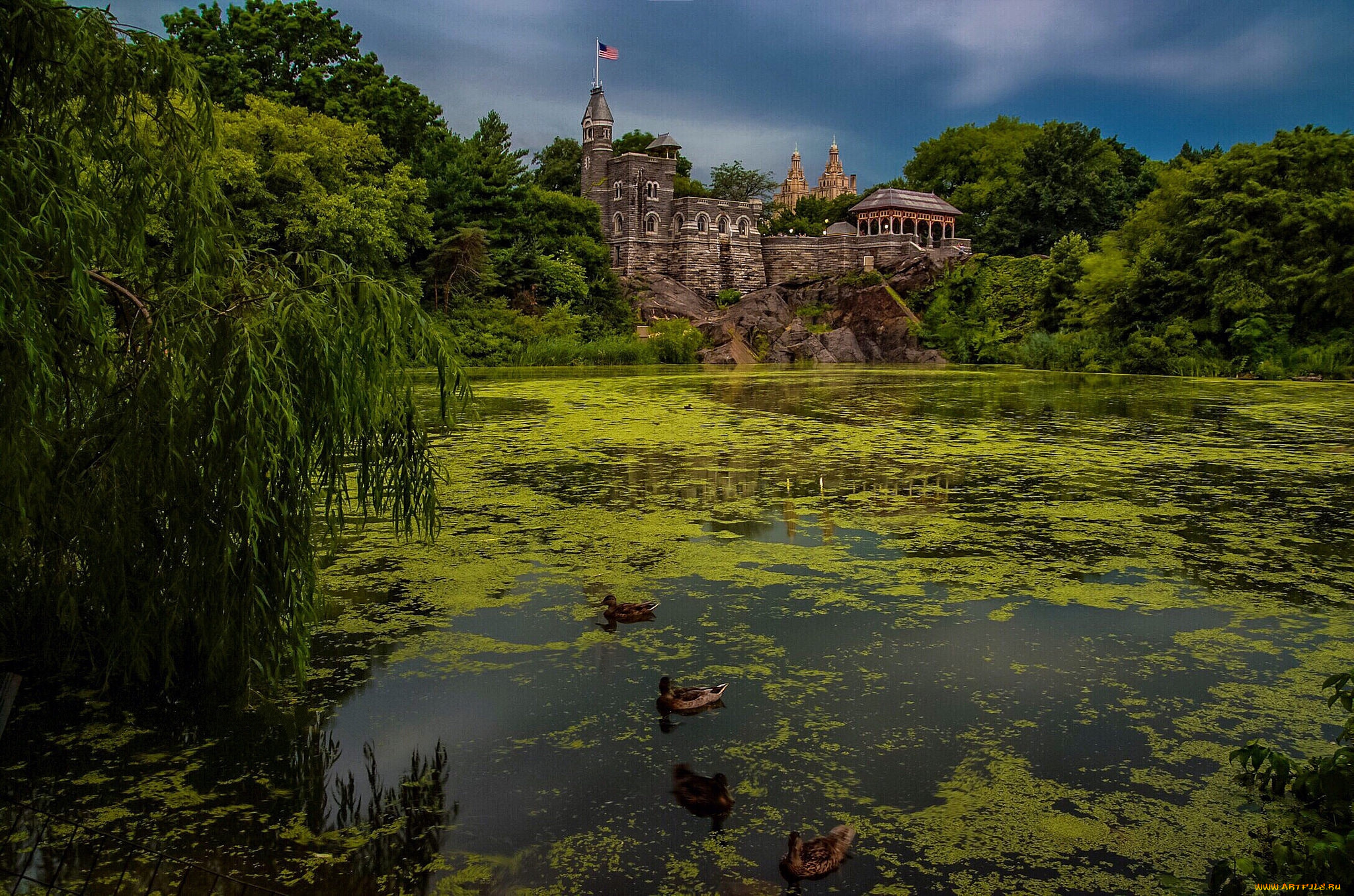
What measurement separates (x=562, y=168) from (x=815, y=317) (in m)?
20.7

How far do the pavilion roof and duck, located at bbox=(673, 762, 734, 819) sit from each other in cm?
4840

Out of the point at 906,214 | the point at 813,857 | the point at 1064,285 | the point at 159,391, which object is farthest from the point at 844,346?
the point at 813,857

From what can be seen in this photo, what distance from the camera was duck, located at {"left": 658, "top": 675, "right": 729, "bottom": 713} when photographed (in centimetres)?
377

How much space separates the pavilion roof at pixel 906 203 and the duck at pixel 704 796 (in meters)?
48.4

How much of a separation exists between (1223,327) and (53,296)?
95.3 ft

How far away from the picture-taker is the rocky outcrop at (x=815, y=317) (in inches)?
1610

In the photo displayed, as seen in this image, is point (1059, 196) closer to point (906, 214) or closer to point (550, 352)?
point (906, 214)

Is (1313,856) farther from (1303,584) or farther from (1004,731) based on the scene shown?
(1303,584)

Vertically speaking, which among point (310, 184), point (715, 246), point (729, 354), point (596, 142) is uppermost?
point (596, 142)

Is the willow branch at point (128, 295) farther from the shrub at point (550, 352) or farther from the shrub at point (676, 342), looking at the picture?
the shrub at point (676, 342)

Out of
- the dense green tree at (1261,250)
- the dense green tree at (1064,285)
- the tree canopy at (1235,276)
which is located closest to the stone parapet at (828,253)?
the dense green tree at (1064,285)

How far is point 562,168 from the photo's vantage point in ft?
182

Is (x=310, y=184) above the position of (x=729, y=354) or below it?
above

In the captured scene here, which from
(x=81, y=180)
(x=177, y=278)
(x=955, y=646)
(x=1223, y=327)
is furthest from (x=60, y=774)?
(x=1223, y=327)
